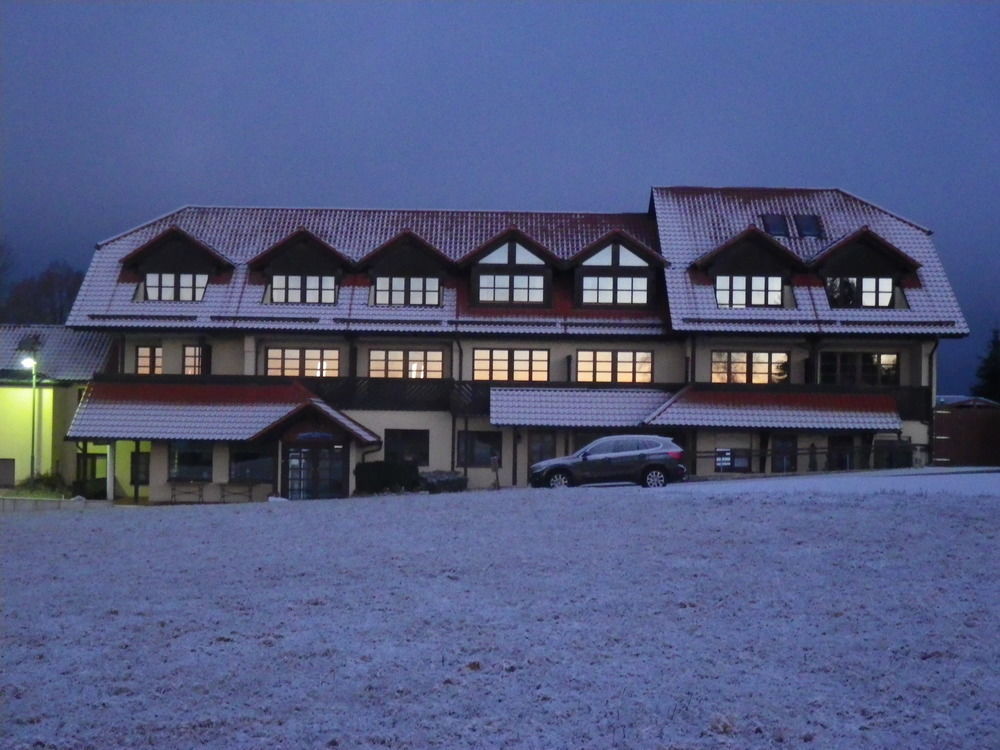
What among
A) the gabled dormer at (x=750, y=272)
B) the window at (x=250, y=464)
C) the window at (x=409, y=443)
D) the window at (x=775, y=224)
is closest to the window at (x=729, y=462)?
the gabled dormer at (x=750, y=272)

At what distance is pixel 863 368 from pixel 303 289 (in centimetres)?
2158

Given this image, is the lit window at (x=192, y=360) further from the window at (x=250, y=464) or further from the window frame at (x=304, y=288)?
the window at (x=250, y=464)

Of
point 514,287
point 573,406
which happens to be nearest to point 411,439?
point 573,406

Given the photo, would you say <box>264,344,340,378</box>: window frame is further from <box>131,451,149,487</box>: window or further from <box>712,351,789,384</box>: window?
<box>712,351,789,384</box>: window

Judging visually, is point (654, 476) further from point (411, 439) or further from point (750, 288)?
point (750, 288)

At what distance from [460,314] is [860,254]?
1540 centimetres

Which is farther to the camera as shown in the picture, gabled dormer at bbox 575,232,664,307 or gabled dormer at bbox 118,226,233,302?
gabled dormer at bbox 575,232,664,307

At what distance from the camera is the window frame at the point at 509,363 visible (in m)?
39.2

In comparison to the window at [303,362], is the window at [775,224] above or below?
above

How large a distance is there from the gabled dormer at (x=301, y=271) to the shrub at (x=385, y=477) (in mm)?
8246

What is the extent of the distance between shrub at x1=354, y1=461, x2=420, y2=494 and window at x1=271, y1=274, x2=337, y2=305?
327 inches

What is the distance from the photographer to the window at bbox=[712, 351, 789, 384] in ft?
126

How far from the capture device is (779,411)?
1420 inches

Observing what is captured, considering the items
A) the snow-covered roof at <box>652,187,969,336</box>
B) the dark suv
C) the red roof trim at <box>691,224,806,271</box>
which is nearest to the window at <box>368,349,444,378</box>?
the snow-covered roof at <box>652,187,969,336</box>
